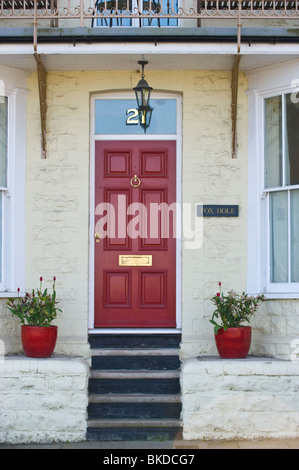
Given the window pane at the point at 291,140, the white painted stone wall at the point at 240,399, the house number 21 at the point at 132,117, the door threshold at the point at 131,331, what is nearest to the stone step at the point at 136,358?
the door threshold at the point at 131,331

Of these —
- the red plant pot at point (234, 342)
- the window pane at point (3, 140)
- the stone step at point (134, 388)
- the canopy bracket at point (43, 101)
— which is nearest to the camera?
the stone step at point (134, 388)

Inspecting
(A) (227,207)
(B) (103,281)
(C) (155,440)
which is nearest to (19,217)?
(B) (103,281)

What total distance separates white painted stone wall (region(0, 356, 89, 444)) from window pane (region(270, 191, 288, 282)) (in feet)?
8.21

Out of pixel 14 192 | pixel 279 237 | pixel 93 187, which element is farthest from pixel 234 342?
pixel 14 192

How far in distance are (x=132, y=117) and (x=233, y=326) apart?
281 cm

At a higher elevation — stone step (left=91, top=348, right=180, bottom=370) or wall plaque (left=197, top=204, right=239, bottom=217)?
wall plaque (left=197, top=204, right=239, bottom=217)

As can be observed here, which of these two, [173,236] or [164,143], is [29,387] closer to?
[173,236]

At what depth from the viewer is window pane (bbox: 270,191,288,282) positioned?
8117 millimetres

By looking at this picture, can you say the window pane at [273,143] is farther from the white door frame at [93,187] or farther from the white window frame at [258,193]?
the white door frame at [93,187]

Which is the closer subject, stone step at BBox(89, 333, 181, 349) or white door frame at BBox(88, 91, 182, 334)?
stone step at BBox(89, 333, 181, 349)

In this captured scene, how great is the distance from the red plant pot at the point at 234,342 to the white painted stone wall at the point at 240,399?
0.15 metres

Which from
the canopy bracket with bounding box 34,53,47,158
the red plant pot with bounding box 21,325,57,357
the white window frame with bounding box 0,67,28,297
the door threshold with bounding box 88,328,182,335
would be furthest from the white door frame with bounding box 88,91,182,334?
the white window frame with bounding box 0,67,28,297

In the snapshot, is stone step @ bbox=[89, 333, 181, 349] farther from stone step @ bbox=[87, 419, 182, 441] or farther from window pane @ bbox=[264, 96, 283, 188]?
window pane @ bbox=[264, 96, 283, 188]

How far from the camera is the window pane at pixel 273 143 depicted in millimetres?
8164
